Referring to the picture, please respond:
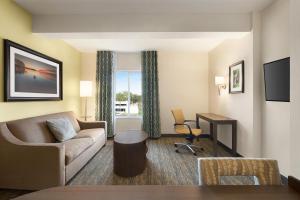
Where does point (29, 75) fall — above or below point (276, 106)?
above

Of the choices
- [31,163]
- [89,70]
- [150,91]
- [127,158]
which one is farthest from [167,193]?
[89,70]

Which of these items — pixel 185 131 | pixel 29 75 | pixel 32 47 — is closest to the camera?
pixel 29 75

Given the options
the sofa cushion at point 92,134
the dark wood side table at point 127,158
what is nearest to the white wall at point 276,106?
the dark wood side table at point 127,158

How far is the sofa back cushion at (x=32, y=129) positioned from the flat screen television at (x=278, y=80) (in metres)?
3.53

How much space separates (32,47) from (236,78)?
3812 mm

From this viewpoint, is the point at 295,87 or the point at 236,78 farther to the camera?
the point at 236,78

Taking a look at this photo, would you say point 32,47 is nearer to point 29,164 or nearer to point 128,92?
point 29,164

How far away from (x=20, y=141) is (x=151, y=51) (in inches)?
153

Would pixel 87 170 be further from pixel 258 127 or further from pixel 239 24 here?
pixel 239 24

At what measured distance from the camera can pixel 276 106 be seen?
8.66 feet

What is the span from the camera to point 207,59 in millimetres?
5414

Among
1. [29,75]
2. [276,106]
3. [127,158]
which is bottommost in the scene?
[127,158]

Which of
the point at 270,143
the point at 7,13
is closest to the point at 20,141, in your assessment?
the point at 7,13

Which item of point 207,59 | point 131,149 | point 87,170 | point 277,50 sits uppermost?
point 207,59
